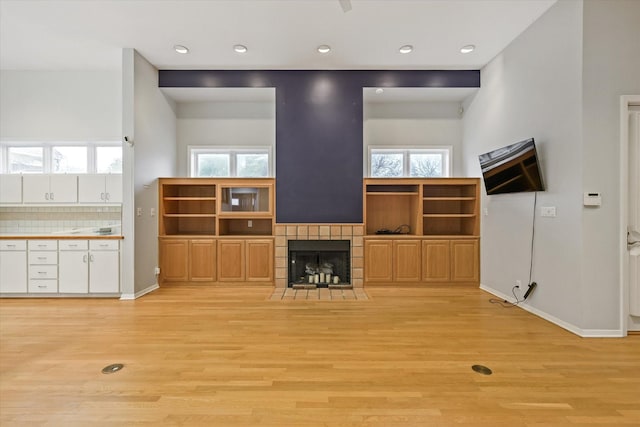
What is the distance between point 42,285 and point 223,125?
147 inches

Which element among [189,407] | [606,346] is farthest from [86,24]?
[606,346]

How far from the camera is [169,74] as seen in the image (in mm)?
4855

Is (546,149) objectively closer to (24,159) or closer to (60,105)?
(60,105)

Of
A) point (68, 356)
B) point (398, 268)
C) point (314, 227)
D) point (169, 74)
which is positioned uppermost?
point (169, 74)

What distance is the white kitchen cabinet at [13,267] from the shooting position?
163 inches

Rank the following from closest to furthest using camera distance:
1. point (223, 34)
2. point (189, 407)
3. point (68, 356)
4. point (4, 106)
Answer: point (189, 407), point (68, 356), point (223, 34), point (4, 106)

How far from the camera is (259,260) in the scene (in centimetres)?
497

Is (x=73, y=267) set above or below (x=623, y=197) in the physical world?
below

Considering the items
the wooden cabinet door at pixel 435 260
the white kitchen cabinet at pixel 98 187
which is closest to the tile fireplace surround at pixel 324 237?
the wooden cabinet door at pixel 435 260

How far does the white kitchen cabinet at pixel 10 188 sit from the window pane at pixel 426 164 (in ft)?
21.2

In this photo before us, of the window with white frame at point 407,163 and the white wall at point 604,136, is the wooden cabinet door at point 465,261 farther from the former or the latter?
the white wall at point 604,136

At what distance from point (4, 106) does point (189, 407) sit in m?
6.02

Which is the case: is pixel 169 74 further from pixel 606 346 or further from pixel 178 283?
pixel 606 346

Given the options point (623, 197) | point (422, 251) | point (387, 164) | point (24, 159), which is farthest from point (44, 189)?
point (623, 197)
